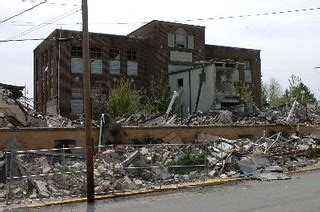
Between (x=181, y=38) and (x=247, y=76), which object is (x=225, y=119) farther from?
(x=247, y=76)

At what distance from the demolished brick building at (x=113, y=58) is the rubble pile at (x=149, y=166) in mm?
26644

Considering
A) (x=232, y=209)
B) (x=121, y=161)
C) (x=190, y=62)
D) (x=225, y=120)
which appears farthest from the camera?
(x=190, y=62)

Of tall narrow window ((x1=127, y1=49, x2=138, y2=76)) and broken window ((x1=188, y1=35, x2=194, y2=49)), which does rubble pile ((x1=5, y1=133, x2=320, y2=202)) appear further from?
broken window ((x1=188, y1=35, x2=194, y2=49))

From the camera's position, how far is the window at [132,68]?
54312 millimetres

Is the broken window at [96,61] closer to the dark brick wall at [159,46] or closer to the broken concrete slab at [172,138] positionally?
the dark brick wall at [159,46]

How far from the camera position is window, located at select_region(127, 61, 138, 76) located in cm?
5431

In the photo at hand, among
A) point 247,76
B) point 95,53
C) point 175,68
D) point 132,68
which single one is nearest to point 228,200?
point 95,53

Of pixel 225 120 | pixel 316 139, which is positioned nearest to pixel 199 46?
pixel 225 120

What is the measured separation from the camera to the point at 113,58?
175 feet

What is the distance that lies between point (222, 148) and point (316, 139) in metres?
11.5

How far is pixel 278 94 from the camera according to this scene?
364ft

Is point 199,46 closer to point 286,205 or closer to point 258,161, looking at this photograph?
point 258,161

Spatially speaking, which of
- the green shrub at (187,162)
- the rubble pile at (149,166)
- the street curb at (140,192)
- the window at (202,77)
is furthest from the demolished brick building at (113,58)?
the street curb at (140,192)

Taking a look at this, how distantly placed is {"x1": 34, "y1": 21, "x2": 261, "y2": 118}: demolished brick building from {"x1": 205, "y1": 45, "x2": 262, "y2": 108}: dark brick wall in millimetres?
128
